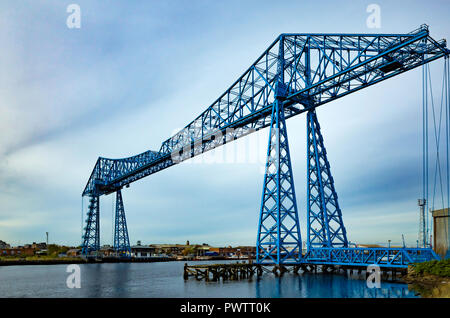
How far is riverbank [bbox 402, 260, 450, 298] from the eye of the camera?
19.7 metres

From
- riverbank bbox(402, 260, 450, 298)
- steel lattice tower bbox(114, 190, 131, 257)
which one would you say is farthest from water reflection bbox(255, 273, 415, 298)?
steel lattice tower bbox(114, 190, 131, 257)

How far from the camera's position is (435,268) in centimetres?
2344

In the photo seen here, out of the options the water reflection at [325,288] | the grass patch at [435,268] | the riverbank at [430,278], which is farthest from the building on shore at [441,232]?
the water reflection at [325,288]

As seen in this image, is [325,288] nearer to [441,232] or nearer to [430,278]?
[430,278]

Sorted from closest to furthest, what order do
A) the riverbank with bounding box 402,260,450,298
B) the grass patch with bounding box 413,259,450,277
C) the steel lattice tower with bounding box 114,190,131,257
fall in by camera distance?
the riverbank with bounding box 402,260,450,298, the grass patch with bounding box 413,259,450,277, the steel lattice tower with bounding box 114,190,131,257

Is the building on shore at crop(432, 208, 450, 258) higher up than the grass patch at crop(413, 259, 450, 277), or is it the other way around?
the building on shore at crop(432, 208, 450, 258)

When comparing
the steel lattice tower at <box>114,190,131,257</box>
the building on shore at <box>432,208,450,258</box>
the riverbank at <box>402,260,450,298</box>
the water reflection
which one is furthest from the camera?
the steel lattice tower at <box>114,190,131,257</box>

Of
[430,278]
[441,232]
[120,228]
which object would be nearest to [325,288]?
[430,278]

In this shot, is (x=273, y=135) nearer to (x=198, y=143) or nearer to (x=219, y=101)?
(x=219, y=101)

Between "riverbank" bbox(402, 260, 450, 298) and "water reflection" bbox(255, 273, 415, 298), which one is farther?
"water reflection" bbox(255, 273, 415, 298)

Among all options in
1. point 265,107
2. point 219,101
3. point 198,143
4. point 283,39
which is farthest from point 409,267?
point 198,143

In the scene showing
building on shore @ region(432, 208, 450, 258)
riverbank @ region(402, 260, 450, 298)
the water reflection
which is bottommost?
the water reflection

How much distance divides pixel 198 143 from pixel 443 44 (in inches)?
1201

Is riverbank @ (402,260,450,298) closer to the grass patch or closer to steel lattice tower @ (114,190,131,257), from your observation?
the grass patch
